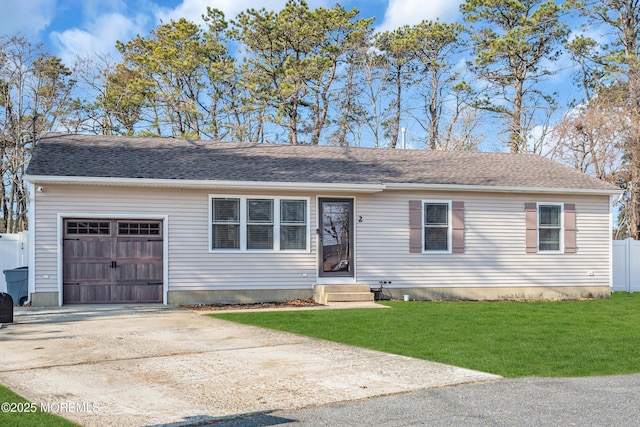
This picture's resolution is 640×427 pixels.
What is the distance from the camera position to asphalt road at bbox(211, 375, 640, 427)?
507cm

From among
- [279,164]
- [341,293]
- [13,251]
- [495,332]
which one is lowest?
[495,332]

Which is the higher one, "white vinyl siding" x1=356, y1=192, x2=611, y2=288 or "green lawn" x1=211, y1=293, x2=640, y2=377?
"white vinyl siding" x1=356, y1=192, x2=611, y2=288

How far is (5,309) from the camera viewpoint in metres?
10.2

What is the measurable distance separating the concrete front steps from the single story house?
16 cm

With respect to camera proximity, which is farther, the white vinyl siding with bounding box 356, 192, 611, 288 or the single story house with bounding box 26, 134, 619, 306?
the white vinyl siding with bounding box 356, 192, 611, 288

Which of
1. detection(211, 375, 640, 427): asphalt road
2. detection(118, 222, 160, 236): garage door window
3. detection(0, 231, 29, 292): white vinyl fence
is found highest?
detection(118, 222, 160, 236): garage door window

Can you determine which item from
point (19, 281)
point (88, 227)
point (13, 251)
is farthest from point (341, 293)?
point (13, 251)

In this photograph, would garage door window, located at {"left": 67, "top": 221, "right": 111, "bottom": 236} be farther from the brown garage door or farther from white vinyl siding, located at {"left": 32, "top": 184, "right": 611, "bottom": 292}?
white vinyl siding, located at {"left": 32, "top": 184, "right": 611, "bottom": 292}

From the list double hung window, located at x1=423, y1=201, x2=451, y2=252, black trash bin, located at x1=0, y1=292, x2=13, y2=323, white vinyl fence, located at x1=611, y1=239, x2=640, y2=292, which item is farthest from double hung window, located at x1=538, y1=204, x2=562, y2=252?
black trash bin, located at x1=0, y1=292, x2=13, y2=323

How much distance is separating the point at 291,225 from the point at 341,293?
1922 mm

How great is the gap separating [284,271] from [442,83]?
748 inches

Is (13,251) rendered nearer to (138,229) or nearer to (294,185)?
(138,229)

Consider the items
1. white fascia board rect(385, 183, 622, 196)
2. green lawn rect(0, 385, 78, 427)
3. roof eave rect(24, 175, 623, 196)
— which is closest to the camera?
green lawn rect(0, 385, 78, 427)

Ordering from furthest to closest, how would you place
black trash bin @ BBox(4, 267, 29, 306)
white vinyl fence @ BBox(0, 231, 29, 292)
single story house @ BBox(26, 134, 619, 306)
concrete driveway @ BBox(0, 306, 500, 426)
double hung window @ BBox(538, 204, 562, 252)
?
1. double hung window @ BBox(538, 204, 562, 252)
2. white vinyl fence @ BBox(0, 231, 29, 292)
3. black trash bin @ BBox(4, 267, 29, 306)
4. single story house @ BBox(26, 134, 619, 306)
5. concrete driveway @ BBox(0, 306, 500, 426)
